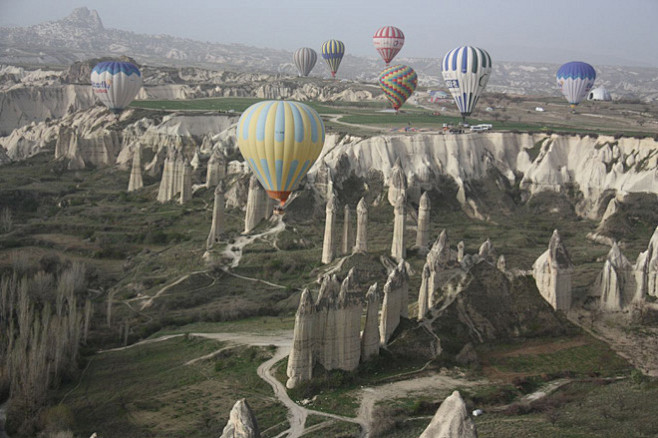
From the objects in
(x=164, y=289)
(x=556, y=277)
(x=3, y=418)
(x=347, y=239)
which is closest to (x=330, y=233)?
(x=347, y=239)

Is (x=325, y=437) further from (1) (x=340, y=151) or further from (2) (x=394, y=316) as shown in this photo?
(1) (x=340, y=151)

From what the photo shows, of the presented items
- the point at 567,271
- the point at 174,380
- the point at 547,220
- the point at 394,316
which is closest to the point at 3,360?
the point at 174,380

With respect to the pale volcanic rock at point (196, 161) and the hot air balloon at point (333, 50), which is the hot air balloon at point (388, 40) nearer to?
the hot air balloon at point (333, 50)

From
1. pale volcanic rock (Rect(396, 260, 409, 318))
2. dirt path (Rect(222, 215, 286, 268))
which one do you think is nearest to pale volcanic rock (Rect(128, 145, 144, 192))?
dirt path (Rect(222, 215, 286, 268))

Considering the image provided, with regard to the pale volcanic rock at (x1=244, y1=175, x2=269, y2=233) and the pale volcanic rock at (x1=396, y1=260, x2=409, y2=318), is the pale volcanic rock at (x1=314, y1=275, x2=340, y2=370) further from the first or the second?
the pale volcanic rock at (x1=244, y1=175, x2=269, y2=233)

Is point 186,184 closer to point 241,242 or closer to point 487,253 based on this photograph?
point 241,242

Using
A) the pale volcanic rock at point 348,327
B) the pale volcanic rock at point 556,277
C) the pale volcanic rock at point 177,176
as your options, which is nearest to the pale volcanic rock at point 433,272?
the pale volcanic rock at point 556,277
